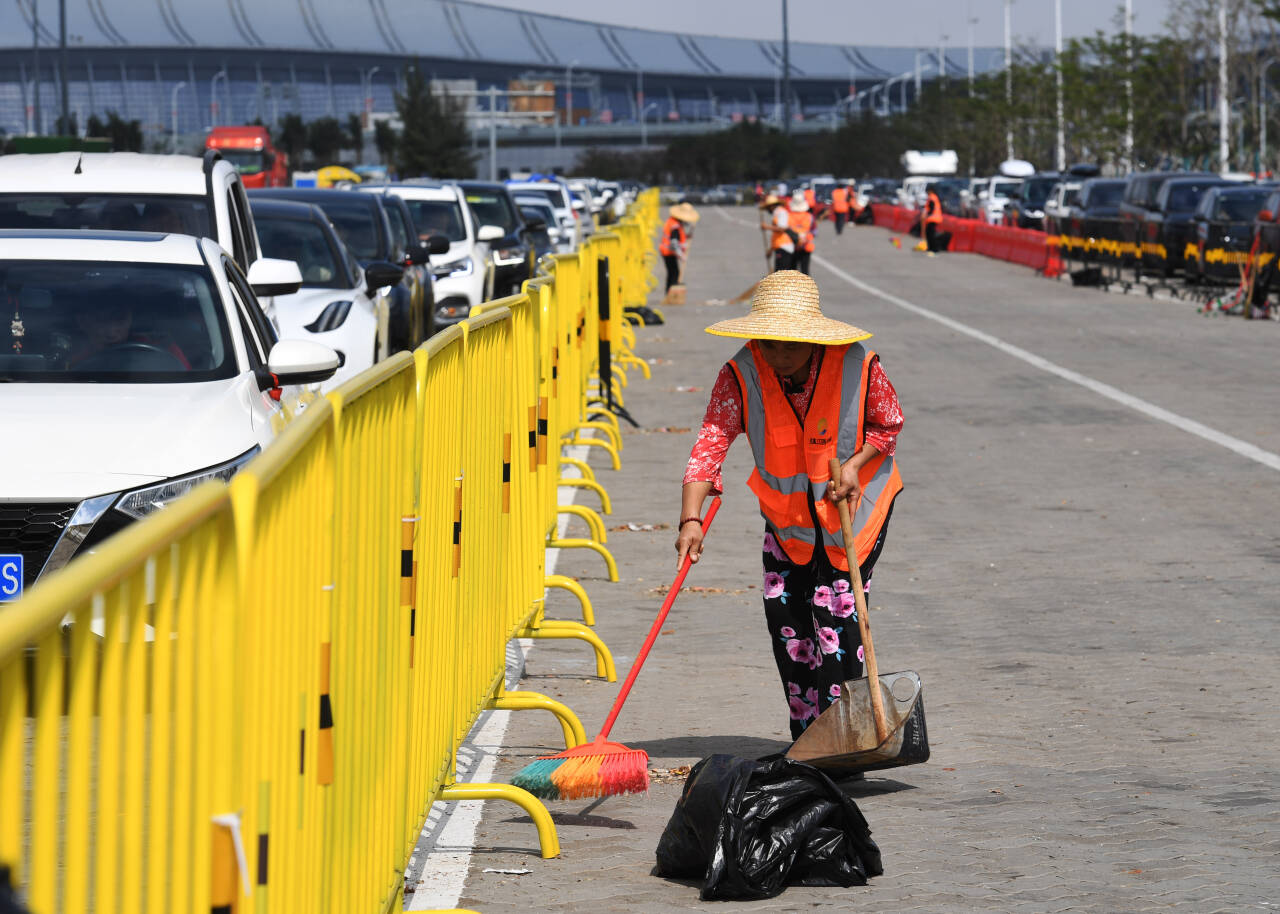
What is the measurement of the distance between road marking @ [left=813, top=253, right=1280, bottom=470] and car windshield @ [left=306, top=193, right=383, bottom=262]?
6.66 meters

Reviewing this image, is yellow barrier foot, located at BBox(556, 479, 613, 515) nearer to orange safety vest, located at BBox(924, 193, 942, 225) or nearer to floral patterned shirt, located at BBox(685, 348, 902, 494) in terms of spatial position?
floral patterned shirt, located at BBox(685, 348, 902, 494)

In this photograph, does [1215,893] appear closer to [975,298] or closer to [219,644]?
[219,644]

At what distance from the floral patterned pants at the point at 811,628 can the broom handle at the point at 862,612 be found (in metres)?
0.11

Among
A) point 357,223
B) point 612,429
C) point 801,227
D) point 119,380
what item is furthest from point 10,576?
point 801,227

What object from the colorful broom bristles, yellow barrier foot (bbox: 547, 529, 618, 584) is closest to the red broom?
the colorful broom bristles

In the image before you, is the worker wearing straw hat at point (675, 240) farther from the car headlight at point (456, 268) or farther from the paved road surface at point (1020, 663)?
the paved road surface at point (1020, 663)

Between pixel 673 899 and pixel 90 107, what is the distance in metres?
200

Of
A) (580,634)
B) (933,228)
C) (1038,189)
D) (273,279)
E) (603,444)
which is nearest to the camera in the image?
(580,634)

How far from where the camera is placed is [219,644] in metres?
2.69

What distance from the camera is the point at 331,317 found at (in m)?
13.4

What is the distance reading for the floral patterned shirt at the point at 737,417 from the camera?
6184 mm

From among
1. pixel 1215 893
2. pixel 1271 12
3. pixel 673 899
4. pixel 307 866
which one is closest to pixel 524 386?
pixel 673 899

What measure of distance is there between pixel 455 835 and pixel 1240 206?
2900cm

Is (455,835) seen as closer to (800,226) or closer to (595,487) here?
(595,487)
